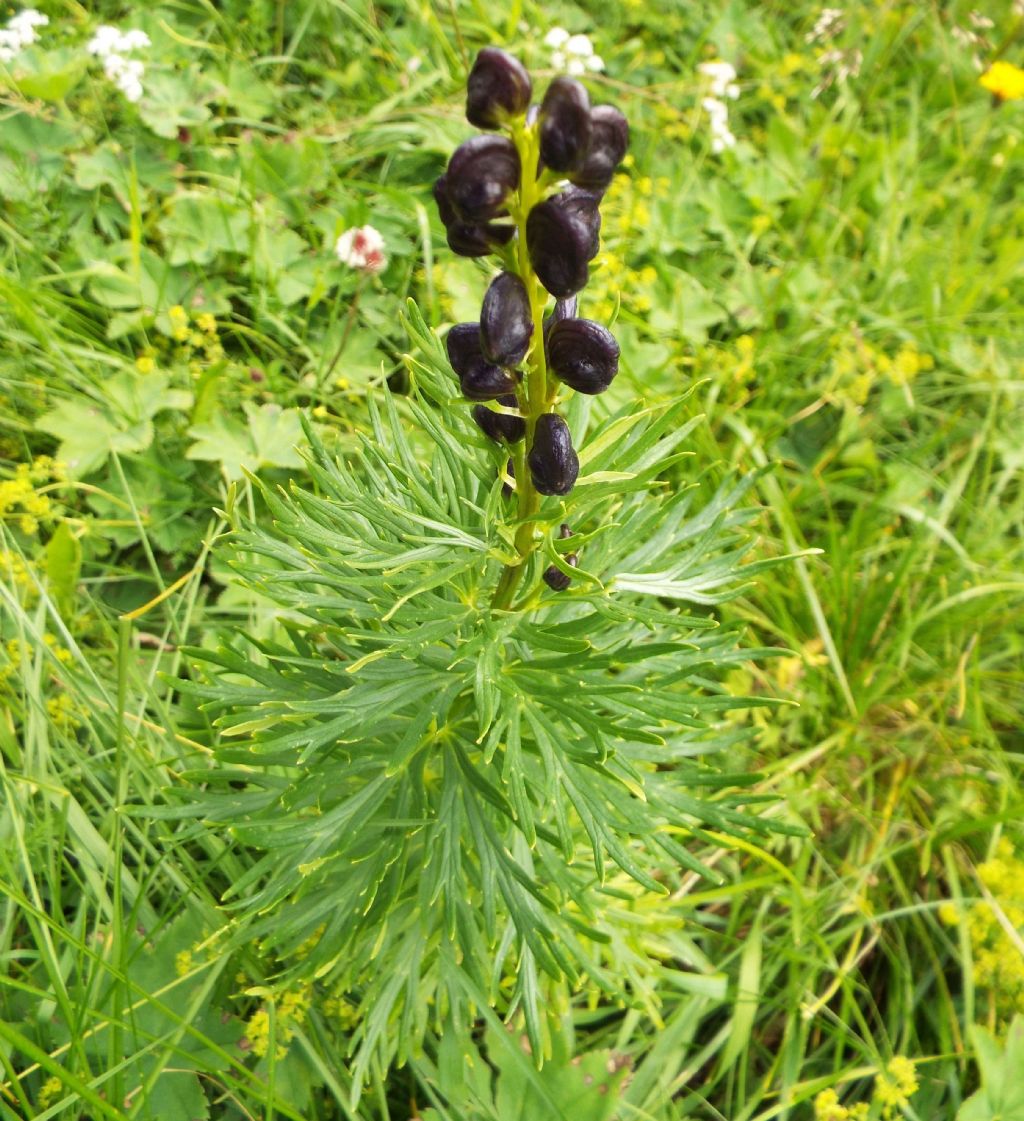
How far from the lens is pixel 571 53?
3.99 m

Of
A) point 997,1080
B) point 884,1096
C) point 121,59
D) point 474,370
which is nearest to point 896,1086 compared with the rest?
point 884,1096

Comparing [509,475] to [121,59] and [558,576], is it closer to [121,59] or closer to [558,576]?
[558,576]

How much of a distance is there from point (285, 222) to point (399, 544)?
264cm

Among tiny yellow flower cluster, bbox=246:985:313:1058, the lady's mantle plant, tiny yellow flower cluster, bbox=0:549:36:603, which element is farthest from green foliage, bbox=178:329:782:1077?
tiny yellow flower cluster, bbox=0:549:36:603

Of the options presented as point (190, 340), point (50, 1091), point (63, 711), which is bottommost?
point (50, 1091)

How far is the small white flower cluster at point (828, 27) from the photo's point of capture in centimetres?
437

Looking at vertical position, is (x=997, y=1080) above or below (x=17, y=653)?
above

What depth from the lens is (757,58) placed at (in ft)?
16.2

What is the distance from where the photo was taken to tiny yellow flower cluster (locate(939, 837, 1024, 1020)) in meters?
2.61

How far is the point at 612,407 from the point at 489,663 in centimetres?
206

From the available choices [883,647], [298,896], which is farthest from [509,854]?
[883,647]

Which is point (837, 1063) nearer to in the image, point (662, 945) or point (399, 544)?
point (662, 945)

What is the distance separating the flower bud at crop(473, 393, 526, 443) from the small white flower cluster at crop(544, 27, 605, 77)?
2909mm

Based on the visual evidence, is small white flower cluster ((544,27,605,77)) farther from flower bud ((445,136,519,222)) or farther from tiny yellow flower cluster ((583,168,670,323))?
flower bud ((445,136,519,222))
